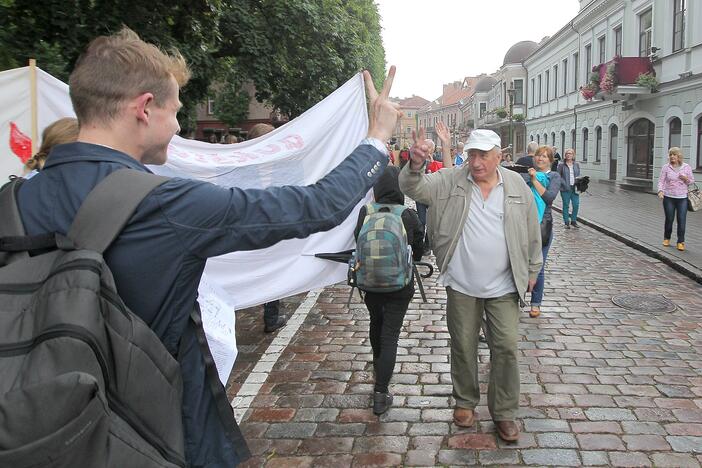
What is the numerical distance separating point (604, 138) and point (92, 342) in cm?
3281

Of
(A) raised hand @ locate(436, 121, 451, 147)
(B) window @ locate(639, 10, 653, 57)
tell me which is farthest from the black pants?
(B) window @ locate(639, 10, 653, 57)

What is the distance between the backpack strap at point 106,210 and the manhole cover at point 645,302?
6.96 m

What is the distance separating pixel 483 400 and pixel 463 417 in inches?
19.8

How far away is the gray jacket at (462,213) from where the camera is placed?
3.91 metres

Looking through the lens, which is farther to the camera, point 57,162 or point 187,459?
point 187,459

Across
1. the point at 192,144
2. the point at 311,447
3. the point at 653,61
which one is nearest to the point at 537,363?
the point at 311,447

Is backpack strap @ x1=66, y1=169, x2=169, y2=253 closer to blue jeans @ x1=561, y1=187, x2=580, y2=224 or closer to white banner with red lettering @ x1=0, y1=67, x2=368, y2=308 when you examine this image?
white banner with red lettering @ x1=0, y1=67, x2=368, y2=308

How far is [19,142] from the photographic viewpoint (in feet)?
13.6

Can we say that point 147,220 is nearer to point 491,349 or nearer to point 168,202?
point 168,202

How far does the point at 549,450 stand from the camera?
12.1 feet

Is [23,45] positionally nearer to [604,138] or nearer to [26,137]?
[26,137]

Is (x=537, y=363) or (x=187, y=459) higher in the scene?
(x=187, y=459)

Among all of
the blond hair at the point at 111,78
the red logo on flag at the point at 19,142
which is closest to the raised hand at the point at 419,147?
the blond hair at the point at 111,78

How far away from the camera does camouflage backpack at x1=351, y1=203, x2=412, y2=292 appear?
408 cm
